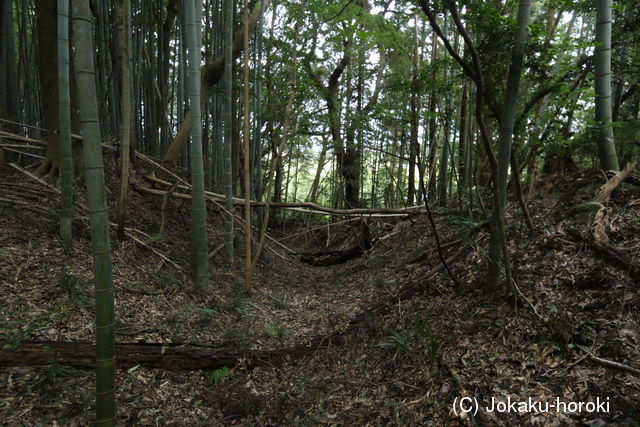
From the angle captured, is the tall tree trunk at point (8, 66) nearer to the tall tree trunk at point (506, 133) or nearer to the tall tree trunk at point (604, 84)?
the tall tree trunk at point (506, 133)

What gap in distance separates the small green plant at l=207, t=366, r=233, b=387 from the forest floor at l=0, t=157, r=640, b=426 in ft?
0.03

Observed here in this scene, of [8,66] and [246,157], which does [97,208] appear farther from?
[8,66]

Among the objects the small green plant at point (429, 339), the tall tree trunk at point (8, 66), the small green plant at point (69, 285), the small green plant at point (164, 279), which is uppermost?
the tall tree trunk at point (8, 66)

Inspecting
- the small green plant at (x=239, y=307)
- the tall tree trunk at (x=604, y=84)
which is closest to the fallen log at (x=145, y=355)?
the small green plant at (x=239, y=307)

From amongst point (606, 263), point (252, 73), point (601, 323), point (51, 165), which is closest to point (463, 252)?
point (606, 263)

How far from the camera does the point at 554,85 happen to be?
2885mm

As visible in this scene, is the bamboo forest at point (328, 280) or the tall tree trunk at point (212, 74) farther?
the tall tree trunk at point (212, 74)

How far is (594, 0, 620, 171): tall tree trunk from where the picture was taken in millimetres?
3701

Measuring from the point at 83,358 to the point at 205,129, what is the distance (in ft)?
17.7

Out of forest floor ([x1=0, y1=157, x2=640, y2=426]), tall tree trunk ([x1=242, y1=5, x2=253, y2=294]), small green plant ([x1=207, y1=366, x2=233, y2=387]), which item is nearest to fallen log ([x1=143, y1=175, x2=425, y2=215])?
tall tree trunk ([x1=242, y1=5, x2=253, y2=294])

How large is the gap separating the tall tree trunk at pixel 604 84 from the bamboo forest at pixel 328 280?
0.06 feet

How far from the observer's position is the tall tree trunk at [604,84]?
3.70 meters

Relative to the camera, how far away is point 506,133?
283 centimetres

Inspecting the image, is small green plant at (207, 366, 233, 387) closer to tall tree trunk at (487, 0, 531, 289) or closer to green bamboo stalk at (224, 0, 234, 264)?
tall tree trunk at (487, 0, 531, 289)
